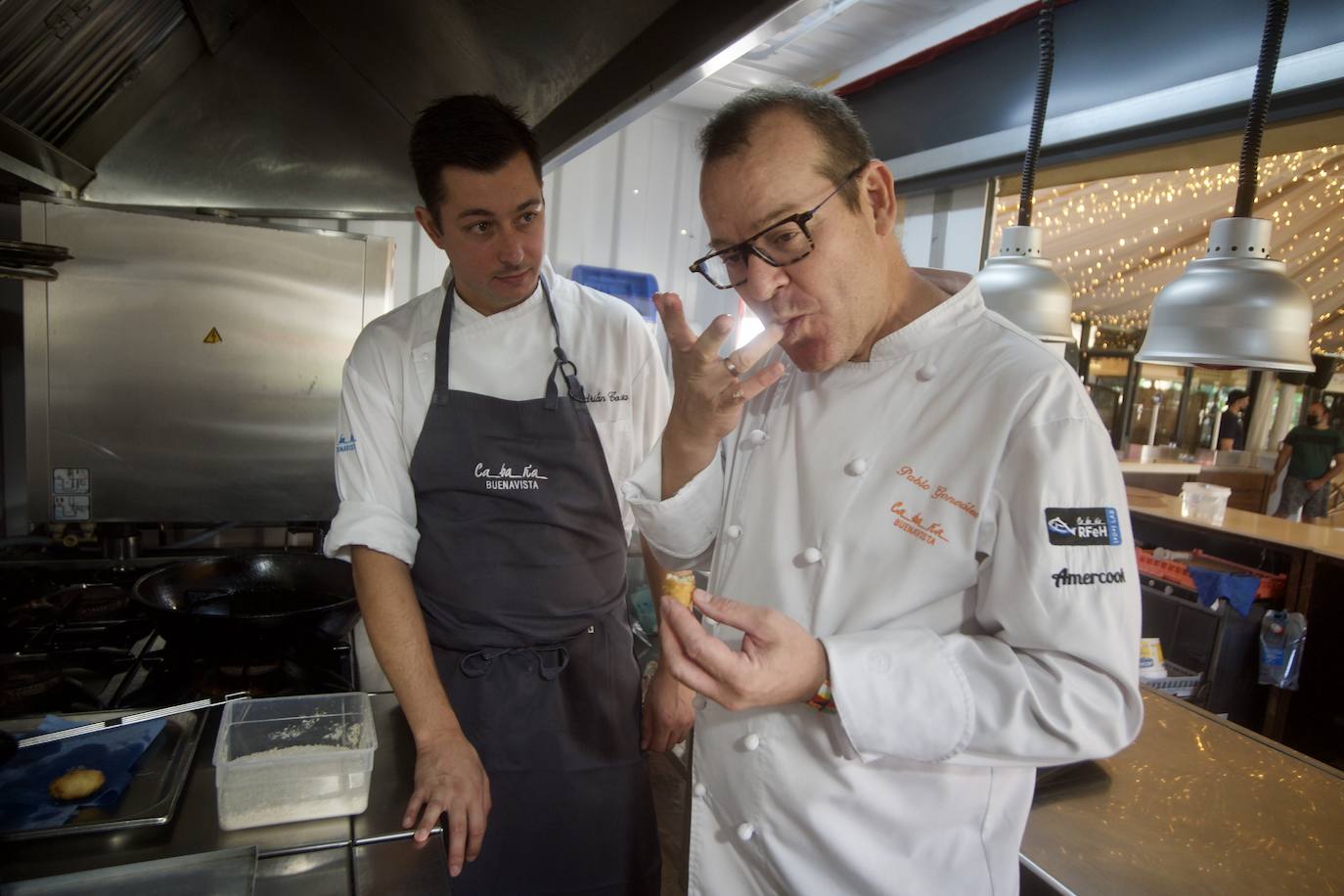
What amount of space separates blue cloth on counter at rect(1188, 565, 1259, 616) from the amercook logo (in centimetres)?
305

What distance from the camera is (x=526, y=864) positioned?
145cm

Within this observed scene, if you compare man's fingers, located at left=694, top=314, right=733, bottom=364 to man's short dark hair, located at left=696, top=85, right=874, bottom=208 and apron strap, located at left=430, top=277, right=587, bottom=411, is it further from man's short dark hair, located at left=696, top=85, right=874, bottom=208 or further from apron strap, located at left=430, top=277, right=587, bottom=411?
apron strap, located at left=430, top=277, right=587, bottom=411

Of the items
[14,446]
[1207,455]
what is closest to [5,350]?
[14,446]

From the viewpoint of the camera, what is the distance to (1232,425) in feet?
22.2

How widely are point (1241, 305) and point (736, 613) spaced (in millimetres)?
1650

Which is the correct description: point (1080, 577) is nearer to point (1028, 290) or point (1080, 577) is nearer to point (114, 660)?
point (1028, 290)

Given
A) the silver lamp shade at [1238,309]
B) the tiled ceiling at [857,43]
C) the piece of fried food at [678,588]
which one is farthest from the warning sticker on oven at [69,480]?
the silver lamp shade at [1238,309]

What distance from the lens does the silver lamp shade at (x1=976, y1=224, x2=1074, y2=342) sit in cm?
226

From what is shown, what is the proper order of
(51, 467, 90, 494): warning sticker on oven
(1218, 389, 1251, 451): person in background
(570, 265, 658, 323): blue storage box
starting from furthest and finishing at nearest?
(1218, 389, 1251, 451): person in background < (570, 265, 658, 323): blue storage box < (51, 467, 90, 494): warning sticker on oven

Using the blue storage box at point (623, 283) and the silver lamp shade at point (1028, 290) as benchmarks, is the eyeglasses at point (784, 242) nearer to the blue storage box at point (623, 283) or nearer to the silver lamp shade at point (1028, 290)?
the silver lamp shade at point (1028, 290)

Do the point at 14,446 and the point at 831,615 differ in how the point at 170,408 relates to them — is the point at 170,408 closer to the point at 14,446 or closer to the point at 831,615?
the point at 14,446

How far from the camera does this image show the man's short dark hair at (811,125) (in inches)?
40.4

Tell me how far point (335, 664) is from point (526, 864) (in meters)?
0.58

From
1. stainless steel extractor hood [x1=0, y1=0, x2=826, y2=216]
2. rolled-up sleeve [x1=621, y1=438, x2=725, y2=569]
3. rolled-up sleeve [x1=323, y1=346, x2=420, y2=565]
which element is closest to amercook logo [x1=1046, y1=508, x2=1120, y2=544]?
rolled-up sleeve [x1=621, y1=438, x2=725, y2=569]
